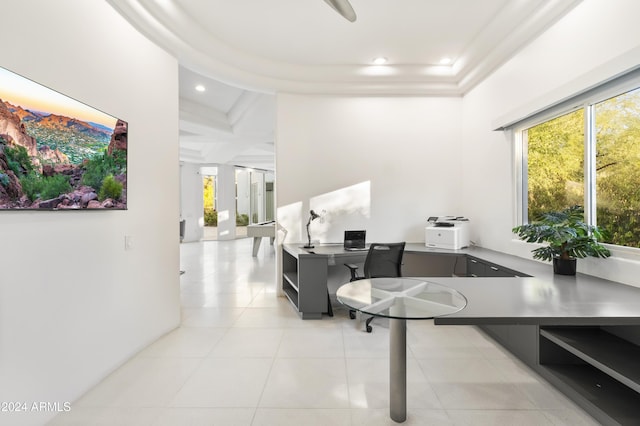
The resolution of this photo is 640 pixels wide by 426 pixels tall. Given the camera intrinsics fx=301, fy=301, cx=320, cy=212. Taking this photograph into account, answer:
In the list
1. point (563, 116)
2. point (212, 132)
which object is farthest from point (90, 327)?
point (212, 132)

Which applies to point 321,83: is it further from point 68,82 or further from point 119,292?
point 119,292

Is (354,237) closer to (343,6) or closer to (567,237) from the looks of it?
(567,237)

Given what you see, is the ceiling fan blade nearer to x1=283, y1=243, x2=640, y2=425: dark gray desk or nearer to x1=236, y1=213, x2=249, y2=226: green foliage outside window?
x1=283, y1=243, x2=640, y2=425: dark gray desk

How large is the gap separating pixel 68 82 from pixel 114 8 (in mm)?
914

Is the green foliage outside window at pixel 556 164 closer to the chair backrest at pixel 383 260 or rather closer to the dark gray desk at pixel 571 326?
the dark gray desk at pixel 571 326

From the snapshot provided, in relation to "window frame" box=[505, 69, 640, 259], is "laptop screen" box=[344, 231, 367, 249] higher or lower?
lower

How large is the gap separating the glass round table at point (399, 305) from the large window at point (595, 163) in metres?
1.52

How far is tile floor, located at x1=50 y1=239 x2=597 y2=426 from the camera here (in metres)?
1.96

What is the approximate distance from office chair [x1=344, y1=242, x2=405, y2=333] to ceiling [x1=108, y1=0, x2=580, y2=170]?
7.79 feet

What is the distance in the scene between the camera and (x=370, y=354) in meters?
2.78

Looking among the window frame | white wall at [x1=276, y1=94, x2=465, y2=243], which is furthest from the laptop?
the window frame

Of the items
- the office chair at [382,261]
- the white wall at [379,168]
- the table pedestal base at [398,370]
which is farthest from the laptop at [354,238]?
the table pedestal base at [398,370]

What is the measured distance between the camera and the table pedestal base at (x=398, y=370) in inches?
73.4

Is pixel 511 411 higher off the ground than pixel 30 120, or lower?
lower
